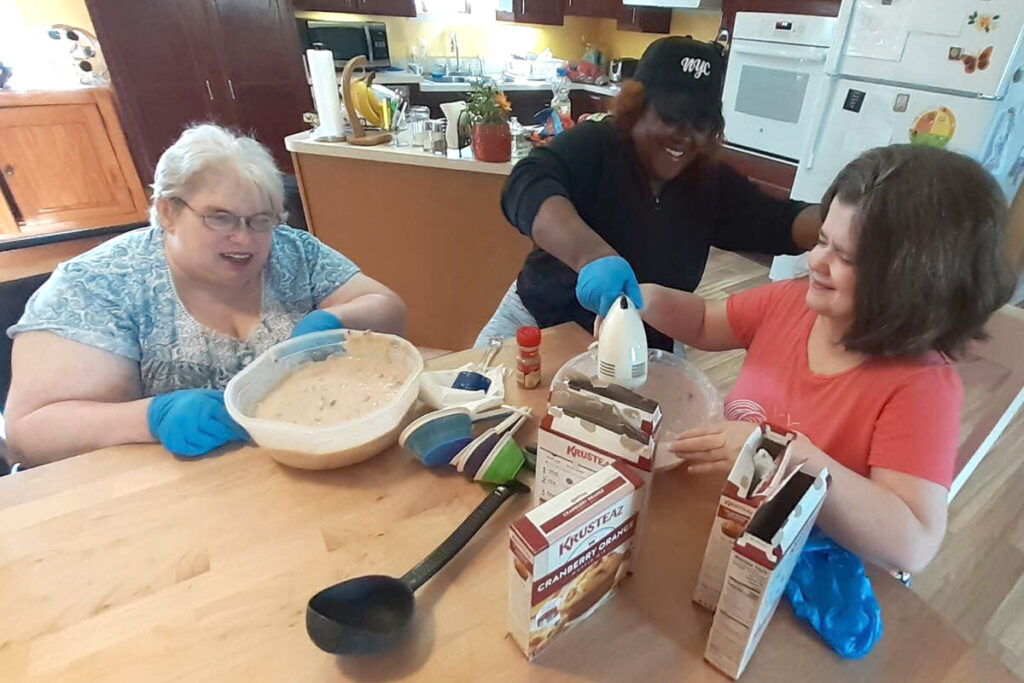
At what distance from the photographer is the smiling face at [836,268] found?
73 cm

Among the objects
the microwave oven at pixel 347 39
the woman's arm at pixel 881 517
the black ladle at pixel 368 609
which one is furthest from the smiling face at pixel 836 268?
the microwave oven at pixel 347 39

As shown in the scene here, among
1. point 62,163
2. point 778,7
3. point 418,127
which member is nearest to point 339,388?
point 418,127

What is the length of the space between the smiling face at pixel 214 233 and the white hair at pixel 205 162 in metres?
0.01

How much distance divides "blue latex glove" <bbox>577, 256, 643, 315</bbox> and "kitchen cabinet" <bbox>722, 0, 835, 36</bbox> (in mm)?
2835

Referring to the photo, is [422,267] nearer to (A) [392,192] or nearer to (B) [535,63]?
(A) [392,192]

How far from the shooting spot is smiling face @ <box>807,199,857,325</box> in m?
0.73

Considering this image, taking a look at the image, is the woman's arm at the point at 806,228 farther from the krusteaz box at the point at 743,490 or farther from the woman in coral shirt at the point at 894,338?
the krusteaz box at the point at 743,490

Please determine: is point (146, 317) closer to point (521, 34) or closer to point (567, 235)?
point (567, 235)

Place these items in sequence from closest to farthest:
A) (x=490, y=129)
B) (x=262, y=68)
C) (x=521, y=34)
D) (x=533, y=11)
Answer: (x=490, y=129) < (x=262, y=68) < (x=533, y=11) < (x=521, y=34)

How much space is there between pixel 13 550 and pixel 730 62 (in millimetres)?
3811

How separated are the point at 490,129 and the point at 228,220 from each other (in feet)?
3.42

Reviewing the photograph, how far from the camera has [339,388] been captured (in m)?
0.90

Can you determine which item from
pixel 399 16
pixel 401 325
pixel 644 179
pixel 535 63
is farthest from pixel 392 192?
pixel 535 63

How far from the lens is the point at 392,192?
83.0 inches
